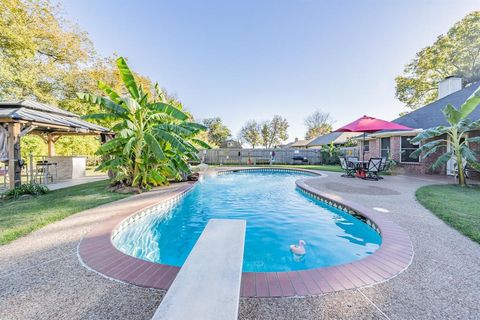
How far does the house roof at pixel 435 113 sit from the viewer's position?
12.3 m

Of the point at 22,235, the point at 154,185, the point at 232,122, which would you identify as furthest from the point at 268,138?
the point at 22,235

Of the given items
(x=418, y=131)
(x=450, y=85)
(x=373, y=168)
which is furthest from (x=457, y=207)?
(x=450, y=85)

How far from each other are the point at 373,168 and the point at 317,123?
45.6 meters

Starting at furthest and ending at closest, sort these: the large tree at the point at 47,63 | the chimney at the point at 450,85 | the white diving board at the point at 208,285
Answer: the chimney at the point at 450,85
the large tree at the point at 47,63
the white diving board at the point at 208,285

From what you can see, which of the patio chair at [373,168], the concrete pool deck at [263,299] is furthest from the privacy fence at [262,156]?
the concrete pool deck at [263,299]

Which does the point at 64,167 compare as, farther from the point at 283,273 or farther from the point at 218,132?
the point at 218,132

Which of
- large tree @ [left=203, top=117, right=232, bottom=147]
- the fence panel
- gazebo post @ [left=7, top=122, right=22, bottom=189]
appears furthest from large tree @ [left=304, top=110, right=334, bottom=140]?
gazebo post @ [left=7, top=122, right=22, bottom=189]

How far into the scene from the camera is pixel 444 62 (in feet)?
68.6

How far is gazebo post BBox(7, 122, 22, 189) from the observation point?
22.0 feet

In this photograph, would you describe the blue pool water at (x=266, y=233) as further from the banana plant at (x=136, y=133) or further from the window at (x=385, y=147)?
the window at (x=385, y=147)

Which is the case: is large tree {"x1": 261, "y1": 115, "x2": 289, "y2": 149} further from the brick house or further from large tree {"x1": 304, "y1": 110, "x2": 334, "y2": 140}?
the brick house

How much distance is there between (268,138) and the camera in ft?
161

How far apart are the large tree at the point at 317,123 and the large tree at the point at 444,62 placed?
27.0 metres

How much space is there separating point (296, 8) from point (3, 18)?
55.8ft
